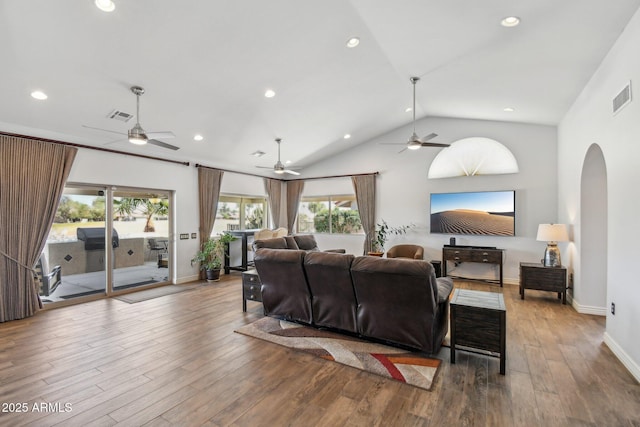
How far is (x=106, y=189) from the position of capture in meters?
5.50

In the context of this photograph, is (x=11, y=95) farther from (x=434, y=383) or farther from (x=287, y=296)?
(x=434, y=383)

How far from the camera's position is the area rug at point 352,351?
281 cm

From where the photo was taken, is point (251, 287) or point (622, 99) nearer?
point (622, 99)

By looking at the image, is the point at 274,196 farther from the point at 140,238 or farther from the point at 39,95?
the point at 39,95

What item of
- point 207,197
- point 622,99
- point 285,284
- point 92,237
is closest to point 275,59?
point 285,284

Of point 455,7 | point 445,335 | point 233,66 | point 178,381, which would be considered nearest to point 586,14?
point 455,7

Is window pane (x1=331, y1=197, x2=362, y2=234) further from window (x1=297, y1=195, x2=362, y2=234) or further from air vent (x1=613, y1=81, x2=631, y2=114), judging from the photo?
air vent (x1=613, y1=81, x2=631, y2=114)

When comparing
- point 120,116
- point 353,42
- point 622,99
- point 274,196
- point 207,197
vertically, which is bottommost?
point 207,197

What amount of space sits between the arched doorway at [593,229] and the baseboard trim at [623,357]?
1221 millimetres

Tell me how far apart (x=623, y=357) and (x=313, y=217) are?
277 inches

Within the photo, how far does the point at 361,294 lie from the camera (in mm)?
3354

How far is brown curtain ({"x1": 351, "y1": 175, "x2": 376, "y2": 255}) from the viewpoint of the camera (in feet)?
26.0

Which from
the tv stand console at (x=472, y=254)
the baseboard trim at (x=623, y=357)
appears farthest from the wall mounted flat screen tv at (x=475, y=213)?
the baseboard trim at (x=623, y=357)

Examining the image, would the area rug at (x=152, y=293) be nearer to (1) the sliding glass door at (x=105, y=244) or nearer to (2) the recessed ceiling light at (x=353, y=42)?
(1) the sliding glass door at (x=105, y=244)
